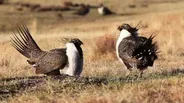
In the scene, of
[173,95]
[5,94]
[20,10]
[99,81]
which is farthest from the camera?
[20,10]

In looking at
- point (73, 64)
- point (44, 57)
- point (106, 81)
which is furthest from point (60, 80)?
point (44, 57)

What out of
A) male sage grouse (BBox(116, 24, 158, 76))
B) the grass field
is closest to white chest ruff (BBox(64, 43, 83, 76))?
the grass field

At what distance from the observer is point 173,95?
8688mm

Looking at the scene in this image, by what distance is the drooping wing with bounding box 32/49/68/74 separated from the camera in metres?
9.99

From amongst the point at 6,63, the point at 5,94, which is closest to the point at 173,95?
the point at 5,94

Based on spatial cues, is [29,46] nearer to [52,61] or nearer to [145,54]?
[52,61]

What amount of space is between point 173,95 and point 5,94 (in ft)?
8.05

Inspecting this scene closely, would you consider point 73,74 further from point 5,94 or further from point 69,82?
point 5,94

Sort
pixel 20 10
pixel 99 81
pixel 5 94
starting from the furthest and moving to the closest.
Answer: pixel 20 10
pixel 99 81
pixel 5 94

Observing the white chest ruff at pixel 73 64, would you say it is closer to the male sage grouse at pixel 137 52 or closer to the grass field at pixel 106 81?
the grass field at pixel 106 81

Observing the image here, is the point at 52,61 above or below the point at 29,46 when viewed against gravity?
below

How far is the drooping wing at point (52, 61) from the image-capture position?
393 inches

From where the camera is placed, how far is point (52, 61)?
10203 mm

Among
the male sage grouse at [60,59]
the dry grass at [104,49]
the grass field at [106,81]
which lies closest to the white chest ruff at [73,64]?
the male sage grouse at [60,59]
